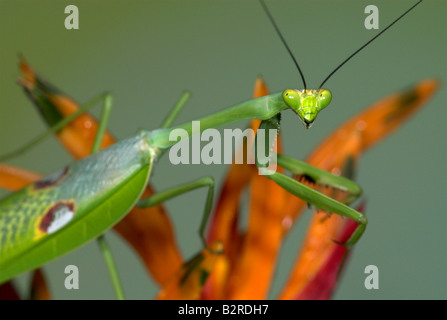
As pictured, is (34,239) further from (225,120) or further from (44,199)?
(225,120)

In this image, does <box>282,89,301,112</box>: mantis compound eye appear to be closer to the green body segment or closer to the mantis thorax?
the mantis thorax

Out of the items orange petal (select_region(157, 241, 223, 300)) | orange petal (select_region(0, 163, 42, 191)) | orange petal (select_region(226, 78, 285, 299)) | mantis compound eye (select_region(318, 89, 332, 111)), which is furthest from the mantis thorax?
orange petal (select_region(0, 163, 42, 191))

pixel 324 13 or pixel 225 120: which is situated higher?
Answer: pixel 324 13

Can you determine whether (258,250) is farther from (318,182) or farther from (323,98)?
(323,98)

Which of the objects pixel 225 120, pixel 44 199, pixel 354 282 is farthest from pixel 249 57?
pixel 44 199

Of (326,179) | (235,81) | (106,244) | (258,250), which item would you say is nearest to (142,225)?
(106,244)

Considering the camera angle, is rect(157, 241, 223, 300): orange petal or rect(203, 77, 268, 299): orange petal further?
rect(203, 77, 268, 299): orange petal

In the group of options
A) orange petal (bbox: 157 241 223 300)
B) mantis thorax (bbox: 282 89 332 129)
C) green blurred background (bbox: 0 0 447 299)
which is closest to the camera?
orange petal (bbox: 157 241 223 300)
